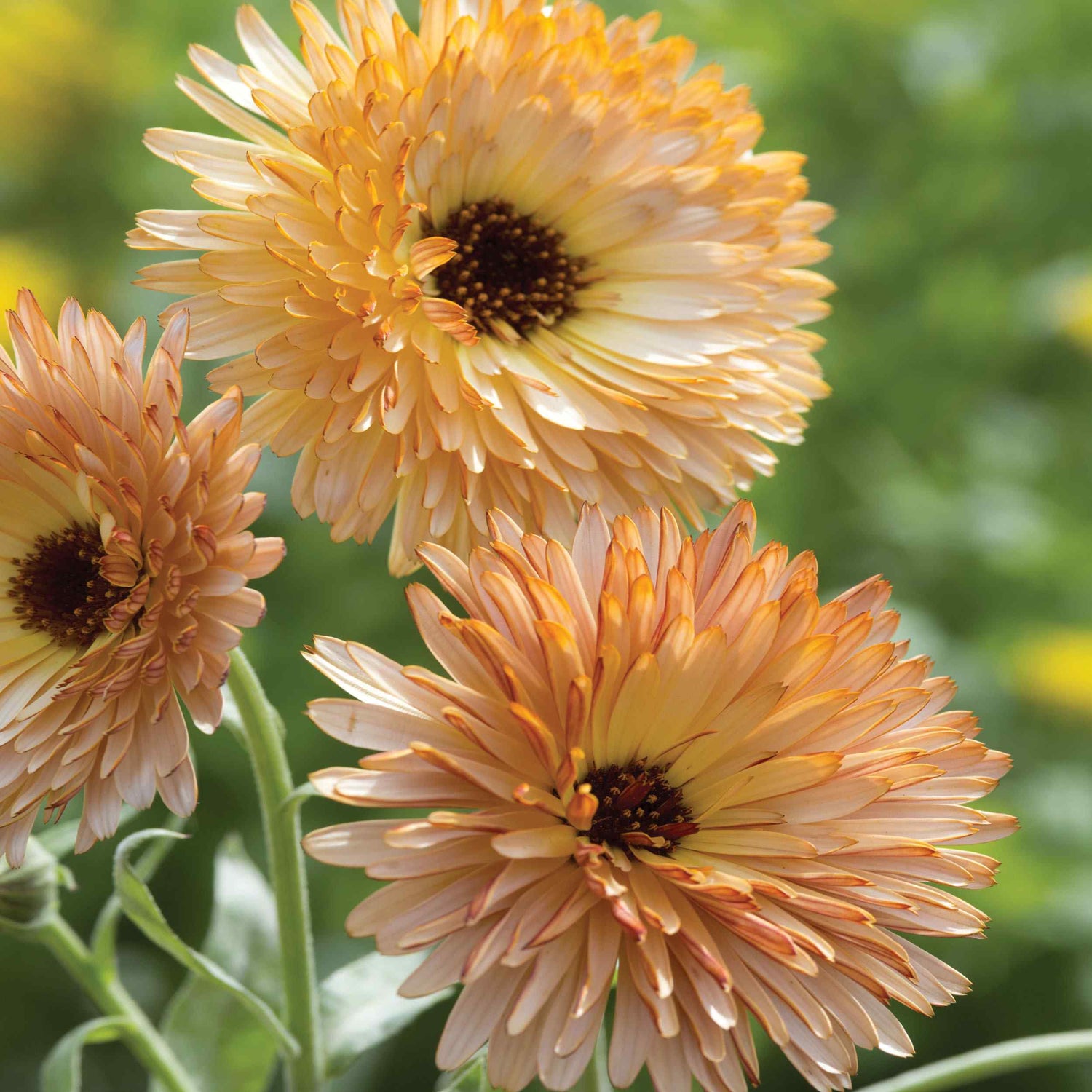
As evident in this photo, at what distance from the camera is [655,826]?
53 cm

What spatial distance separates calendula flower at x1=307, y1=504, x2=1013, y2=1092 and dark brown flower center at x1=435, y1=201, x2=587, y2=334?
0.19 metres

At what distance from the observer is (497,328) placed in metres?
0.65

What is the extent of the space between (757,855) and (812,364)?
0.30 m

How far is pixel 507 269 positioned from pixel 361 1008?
40 cm

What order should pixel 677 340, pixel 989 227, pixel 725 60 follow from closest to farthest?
pixel 677 340 < pixel 725 60 < pixel 989 227

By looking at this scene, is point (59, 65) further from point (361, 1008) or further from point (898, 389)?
point (361, 1008)

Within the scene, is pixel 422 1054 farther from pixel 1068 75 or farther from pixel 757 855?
pixel 1068 75

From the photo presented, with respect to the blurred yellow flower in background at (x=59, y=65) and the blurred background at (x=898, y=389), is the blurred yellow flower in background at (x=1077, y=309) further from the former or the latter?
the blurred yellow flower in background at (x=59, y=65)

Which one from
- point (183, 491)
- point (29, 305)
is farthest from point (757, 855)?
point (29, 305)

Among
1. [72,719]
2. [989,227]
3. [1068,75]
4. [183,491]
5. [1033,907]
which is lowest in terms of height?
[72,719]

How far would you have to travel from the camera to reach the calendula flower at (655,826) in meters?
0.43

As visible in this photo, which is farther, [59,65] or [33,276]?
[59,65]

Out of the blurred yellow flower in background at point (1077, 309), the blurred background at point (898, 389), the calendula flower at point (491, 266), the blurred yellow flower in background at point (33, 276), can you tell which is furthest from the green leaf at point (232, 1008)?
the blurred yellow flower in background at point (1077, 309)

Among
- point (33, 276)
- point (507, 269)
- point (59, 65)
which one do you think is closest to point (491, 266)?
point (507, 269)
